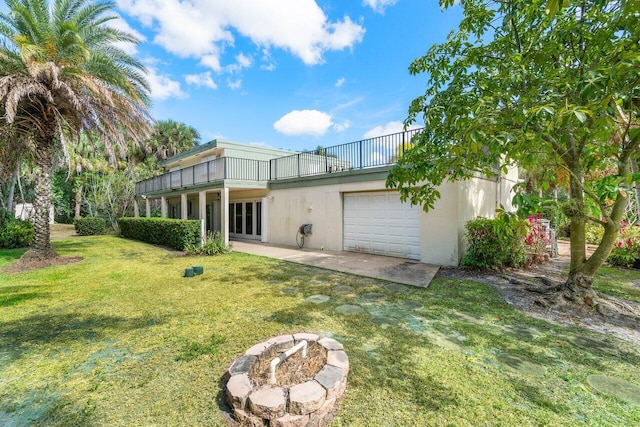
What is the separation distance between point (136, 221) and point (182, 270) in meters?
10.1

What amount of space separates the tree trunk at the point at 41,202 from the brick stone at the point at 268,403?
34.7 feet

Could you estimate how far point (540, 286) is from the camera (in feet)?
19.5

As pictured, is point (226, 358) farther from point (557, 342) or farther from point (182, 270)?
point (182, 270)

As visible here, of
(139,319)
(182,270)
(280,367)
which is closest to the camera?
(280,367)

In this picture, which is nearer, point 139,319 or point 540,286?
point 139,319

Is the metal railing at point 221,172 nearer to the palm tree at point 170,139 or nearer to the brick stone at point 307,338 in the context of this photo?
the brick stone at point 307,338

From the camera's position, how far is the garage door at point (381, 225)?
8906 millimetres

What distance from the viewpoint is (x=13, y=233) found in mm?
12297

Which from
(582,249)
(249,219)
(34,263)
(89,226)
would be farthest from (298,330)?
(89,226)

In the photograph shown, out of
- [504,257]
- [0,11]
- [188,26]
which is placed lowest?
[504,257]

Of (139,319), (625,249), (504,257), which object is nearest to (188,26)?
(139,319)

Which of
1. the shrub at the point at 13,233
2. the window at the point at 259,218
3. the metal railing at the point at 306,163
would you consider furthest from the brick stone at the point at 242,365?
the shrub at the point at 13,233

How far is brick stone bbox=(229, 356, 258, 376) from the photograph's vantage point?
2.62m

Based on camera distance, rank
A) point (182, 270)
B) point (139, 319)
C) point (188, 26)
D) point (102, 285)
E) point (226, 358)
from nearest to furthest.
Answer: point (226, 358) < point (139, 319) < point (102, 285) < point (182, 270) < point (188, 26)
